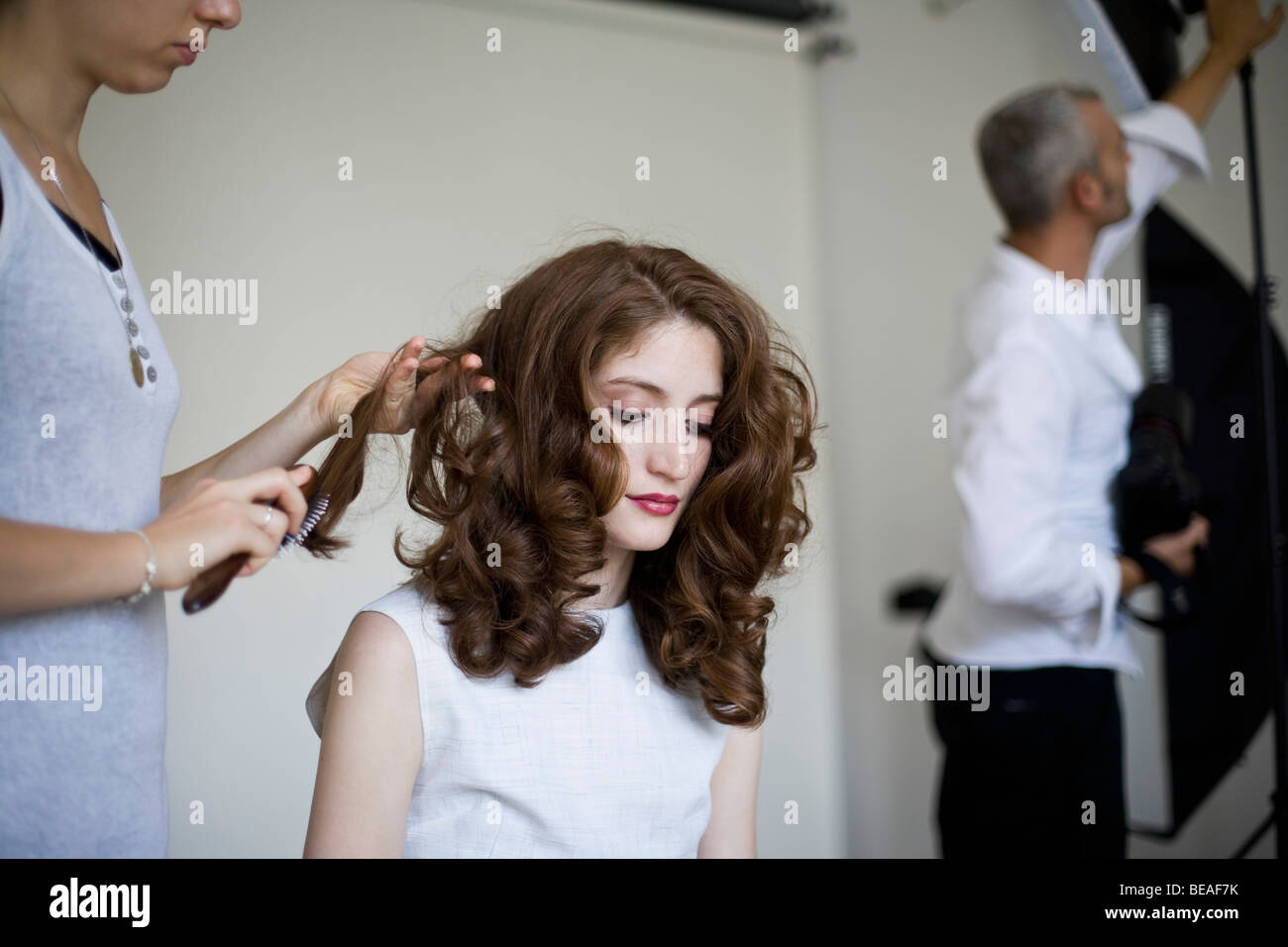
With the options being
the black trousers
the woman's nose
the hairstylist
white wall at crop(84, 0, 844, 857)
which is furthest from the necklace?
the black trousers

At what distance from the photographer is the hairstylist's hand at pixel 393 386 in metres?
1.06

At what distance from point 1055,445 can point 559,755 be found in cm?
80

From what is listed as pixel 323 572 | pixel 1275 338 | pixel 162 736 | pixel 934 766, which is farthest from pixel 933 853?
pixel 162 736

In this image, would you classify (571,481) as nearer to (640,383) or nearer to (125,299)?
(640,383)

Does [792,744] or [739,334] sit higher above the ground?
[739,334]

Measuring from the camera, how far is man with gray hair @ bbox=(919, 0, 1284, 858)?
4.60 ft

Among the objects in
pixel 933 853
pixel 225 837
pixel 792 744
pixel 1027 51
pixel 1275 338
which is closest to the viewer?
pixel 225 837

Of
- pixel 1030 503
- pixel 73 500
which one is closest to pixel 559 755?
pixel 73 500

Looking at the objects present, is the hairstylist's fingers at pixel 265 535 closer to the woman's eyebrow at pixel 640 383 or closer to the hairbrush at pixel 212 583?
the hairbrush at pixel 212 583

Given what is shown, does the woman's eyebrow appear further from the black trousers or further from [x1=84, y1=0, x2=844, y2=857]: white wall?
the black trousers

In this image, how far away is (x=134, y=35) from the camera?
1025 millimetres
